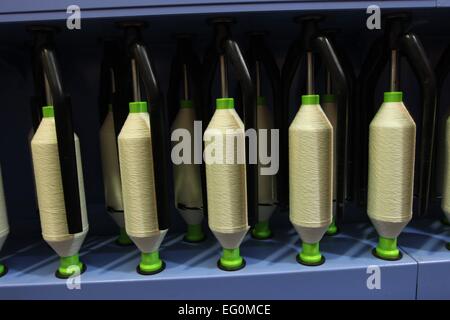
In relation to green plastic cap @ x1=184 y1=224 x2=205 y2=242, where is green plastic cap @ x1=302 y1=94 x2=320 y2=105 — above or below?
above

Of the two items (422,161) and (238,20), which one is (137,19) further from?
(422,161)

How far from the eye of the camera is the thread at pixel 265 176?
0.73 metres

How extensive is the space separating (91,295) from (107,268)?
6 centimetres

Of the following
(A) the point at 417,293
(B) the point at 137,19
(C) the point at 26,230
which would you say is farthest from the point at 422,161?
(C) the point at 26,230

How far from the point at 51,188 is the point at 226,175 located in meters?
0.31

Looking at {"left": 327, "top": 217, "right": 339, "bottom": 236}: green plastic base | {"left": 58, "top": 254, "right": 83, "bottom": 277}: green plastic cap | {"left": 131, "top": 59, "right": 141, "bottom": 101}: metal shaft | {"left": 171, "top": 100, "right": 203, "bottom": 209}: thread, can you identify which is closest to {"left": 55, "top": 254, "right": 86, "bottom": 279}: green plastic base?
{"left": 58, "top": 254, "right": 83, "bottom": 277}: green plastic cap

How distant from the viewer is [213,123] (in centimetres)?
61

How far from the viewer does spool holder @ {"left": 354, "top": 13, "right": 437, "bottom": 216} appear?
0.62 meters

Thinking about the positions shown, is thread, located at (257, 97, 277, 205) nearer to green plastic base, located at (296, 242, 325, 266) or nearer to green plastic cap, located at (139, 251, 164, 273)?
green plastic base, located at (296, 242, 325, 266)

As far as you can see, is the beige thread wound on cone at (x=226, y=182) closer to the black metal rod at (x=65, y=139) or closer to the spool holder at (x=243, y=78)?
the spool holder at (x=243, y=78)

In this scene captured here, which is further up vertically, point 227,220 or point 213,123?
point 213,123

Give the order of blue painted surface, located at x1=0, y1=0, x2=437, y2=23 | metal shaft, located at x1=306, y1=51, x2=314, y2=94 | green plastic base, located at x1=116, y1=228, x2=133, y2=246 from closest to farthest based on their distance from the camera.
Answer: blue painted surface, located at x1=0, y1=0, x2=437, y2=23 < metal shaft, located at x1=306, y1=51, x2=314, y2=94 < green plastic base, located at x1=116, y1=228, x2=133, y2=246

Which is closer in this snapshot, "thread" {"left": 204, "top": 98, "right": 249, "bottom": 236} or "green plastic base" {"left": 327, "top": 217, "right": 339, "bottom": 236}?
"thread" {"left": 204, "top": 98, "right": 249, "bottom": 236}

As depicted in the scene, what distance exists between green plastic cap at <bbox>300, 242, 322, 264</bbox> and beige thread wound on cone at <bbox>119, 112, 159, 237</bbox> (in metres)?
0.28
